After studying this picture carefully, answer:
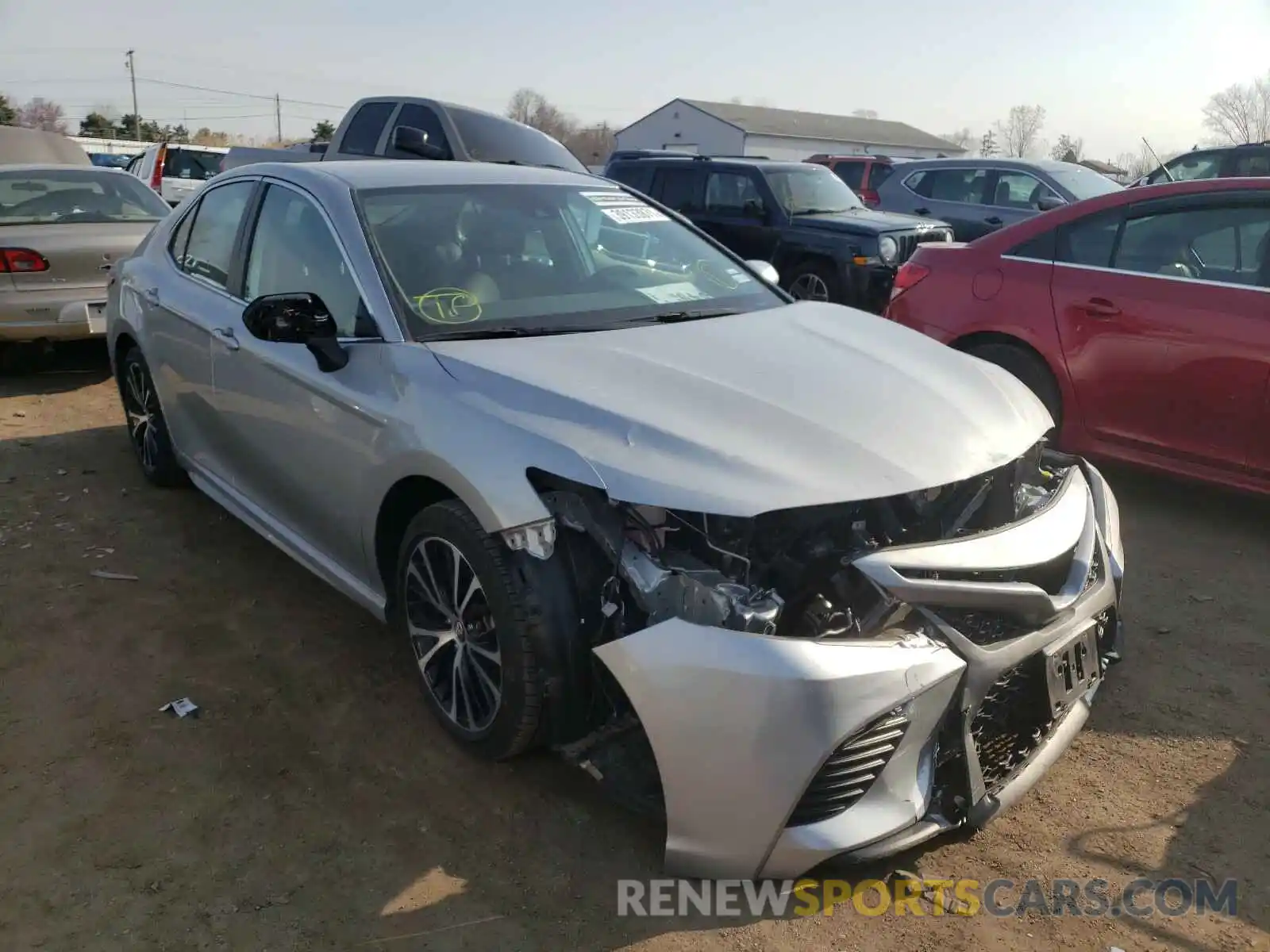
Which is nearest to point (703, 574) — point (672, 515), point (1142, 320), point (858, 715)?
point (672, 515)

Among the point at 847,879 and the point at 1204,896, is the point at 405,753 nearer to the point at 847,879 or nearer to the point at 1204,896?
the point at 847,879

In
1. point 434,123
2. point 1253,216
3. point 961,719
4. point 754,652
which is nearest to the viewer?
point 754,652

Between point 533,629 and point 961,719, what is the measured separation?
108 centimetres

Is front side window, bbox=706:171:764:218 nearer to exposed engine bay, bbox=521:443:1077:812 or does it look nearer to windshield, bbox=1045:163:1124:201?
windshield, bbox=1045:163:1124:201

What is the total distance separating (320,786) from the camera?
2.96 m

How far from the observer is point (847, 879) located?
258 cm

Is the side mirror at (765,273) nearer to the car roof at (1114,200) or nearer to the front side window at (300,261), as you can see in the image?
the front side window at (300,261)

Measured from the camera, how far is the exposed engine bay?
2.45 meters

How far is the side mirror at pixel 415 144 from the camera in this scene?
832cm

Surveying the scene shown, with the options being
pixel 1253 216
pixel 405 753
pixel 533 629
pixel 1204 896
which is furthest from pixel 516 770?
pixel 1253 216

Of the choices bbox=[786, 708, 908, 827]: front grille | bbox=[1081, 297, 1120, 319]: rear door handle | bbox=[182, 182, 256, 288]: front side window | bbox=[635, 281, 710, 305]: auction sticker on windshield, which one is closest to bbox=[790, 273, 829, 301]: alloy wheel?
bbox=[1081, 297, 1120, 319]: rear door handle

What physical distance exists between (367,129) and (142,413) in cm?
531

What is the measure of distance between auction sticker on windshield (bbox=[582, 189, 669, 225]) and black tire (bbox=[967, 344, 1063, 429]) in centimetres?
197

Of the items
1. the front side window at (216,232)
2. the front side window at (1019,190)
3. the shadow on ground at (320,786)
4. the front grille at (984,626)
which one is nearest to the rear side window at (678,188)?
the front side window at (1019,190)
